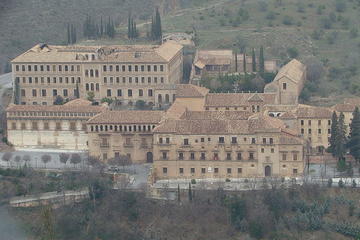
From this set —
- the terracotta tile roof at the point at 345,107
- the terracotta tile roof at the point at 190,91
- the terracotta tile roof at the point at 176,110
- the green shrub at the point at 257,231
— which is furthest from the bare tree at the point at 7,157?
the terracotta tile roof at the point at 345,107

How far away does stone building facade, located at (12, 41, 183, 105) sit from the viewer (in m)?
71.8

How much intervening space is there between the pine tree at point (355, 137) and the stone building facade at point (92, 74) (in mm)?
12111

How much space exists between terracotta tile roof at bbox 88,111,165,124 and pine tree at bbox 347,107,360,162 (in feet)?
29.9

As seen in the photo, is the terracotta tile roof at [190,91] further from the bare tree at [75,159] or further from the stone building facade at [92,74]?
the bare tree at [75,159]

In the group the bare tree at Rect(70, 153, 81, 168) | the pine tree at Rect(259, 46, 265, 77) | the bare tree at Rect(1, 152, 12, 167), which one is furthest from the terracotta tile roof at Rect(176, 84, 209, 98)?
the bare tree at Rect(1, 152, 12, 167)

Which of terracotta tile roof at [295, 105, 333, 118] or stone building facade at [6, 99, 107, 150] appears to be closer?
terracotta tile roof at [295, 105, 333, 118]

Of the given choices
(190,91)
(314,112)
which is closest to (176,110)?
(190,91)

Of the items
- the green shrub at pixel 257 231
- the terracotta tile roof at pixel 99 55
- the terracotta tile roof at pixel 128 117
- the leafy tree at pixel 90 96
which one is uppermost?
the terracotta tile roof at pixel 99 55

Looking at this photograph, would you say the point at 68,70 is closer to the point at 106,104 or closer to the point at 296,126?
the point at 106,104

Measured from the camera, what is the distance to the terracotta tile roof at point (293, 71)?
230ft

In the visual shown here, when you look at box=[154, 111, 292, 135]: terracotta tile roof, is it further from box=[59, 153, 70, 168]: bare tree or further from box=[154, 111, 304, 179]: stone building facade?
box=[59, 153, 70, 168]: bare tree

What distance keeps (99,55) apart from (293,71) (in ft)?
34.2

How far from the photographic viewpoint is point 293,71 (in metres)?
72.1

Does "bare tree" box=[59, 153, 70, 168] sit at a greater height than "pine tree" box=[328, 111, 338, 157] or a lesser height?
lesser
